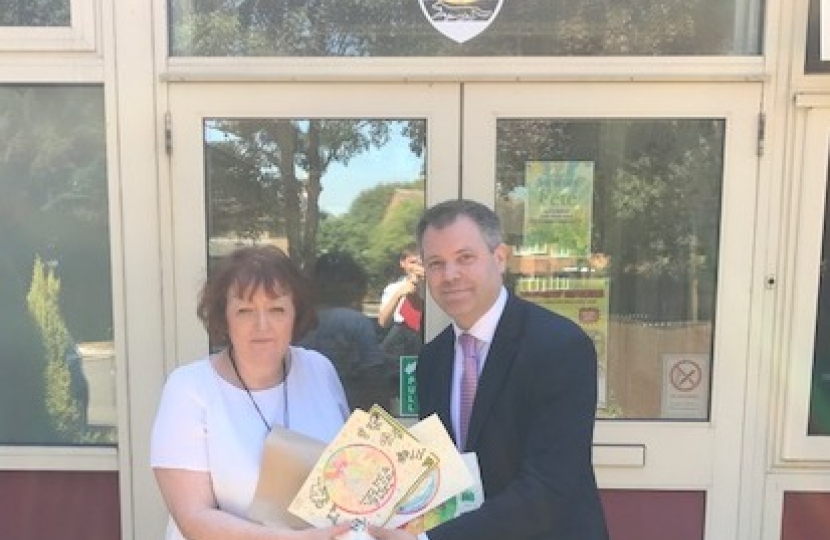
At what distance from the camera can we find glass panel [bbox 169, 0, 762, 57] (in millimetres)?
2639

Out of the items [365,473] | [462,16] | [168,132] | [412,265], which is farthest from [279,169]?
[365,473]

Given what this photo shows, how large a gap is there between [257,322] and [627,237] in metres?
1.52

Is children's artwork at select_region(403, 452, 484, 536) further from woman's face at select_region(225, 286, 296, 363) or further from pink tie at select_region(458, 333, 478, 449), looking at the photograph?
woman's face at select_region(225, 286, 296, 363)

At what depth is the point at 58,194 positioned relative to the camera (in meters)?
2.76

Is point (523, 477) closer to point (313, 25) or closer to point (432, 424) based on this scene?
point (432, 424)

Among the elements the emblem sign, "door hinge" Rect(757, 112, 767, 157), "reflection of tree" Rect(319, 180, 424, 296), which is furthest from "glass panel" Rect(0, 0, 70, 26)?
"door hinge" Rect(757, 112, 767, 157)

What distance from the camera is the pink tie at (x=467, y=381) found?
6.20ft

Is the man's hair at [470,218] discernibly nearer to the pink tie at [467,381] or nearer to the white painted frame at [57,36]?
the pink tie at [467,381]

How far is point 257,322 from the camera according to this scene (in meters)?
1.76

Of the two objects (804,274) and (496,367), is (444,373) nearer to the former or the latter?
(496,367)

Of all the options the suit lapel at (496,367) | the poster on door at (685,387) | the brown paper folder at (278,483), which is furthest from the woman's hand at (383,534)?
the poster on door at (685,387)

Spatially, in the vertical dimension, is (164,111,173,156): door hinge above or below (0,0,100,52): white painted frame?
below

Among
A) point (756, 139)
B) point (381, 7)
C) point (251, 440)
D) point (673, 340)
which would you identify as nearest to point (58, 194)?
point (381, 7)

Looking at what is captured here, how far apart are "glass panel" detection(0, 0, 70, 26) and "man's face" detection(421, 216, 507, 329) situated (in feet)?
5.56
